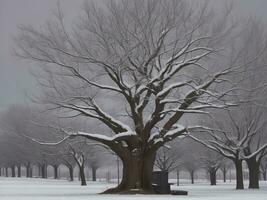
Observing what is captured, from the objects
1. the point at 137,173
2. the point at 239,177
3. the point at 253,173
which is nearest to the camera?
the point at 137,173

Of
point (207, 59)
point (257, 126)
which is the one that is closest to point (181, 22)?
point (207, 59)

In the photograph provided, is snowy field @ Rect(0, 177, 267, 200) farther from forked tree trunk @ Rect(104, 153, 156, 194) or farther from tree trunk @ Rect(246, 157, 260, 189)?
tree trunk @ Rect(246, 157, 260, 189)

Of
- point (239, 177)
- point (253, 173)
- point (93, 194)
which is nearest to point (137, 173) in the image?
point (93, 194)

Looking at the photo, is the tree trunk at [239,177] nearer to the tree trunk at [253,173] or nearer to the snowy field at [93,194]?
the tree trunk at [253,173]

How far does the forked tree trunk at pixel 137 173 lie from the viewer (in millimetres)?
29703

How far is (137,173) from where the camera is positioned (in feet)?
98.4

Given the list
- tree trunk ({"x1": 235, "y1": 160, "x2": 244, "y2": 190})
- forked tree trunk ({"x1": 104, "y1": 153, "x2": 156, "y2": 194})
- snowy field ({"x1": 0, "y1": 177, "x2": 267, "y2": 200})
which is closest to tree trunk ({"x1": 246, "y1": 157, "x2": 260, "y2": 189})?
tree trunk ({"x1": 235, "y1": 160, "x2": 244, "y2": 190})

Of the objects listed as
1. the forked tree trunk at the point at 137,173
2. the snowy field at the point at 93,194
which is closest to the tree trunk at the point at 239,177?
the snowy field at the point at 93,194

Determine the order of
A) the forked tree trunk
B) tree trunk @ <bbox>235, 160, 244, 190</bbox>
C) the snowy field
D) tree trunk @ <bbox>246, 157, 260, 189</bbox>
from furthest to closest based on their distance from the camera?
tree trunk @ <bbox>246, 157, 260, 189</bbox> → tree trunk @ <bbox>235, 160, 244, 190</bbox> → the forked tree trunk → the snowy field

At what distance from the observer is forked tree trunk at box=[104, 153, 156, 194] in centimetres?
2970

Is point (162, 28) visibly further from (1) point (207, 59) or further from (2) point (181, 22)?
(1) point (207, 59)

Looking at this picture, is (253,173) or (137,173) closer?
(137,173)

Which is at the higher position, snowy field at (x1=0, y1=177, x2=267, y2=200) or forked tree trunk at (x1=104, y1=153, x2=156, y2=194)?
forked tree trunk at (x1=104, y1=153, x2=156, y2=194)

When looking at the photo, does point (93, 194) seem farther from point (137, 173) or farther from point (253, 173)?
point (253, 173)
